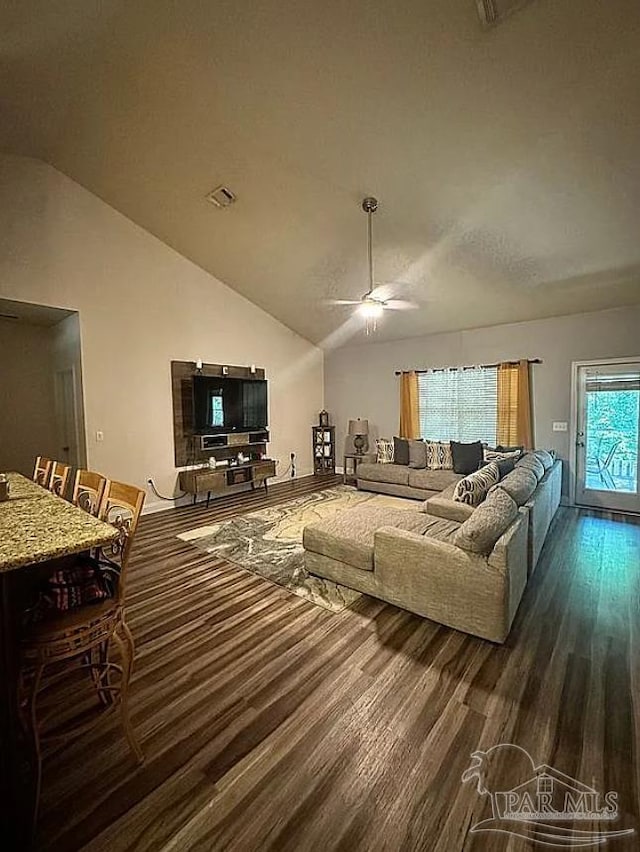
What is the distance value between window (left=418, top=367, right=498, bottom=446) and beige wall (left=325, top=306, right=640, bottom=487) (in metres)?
0.23

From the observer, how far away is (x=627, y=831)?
1312 mm

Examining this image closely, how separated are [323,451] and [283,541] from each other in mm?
3778

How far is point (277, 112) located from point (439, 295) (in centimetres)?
317

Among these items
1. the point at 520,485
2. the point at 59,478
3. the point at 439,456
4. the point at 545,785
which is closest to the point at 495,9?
the point at 520,485

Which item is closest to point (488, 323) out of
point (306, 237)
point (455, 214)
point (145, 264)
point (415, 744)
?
point (455, 214)

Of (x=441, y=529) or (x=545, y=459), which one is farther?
(x=545, y=459)

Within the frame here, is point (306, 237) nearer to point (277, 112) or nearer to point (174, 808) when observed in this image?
point (277, 112)

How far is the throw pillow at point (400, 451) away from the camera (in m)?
6.40

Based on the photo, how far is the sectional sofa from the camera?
2318mm

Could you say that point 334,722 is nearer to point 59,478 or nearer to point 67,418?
point 59,478

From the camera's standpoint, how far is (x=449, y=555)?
2.43 metres

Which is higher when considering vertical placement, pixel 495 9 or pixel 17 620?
pixel 495 9

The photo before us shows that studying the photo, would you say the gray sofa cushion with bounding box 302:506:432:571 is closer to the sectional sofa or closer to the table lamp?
the sectional sofa

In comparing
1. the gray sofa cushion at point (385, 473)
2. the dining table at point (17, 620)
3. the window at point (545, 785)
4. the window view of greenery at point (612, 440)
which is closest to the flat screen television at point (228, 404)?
the gray sofa cushion at point (385, 473)
